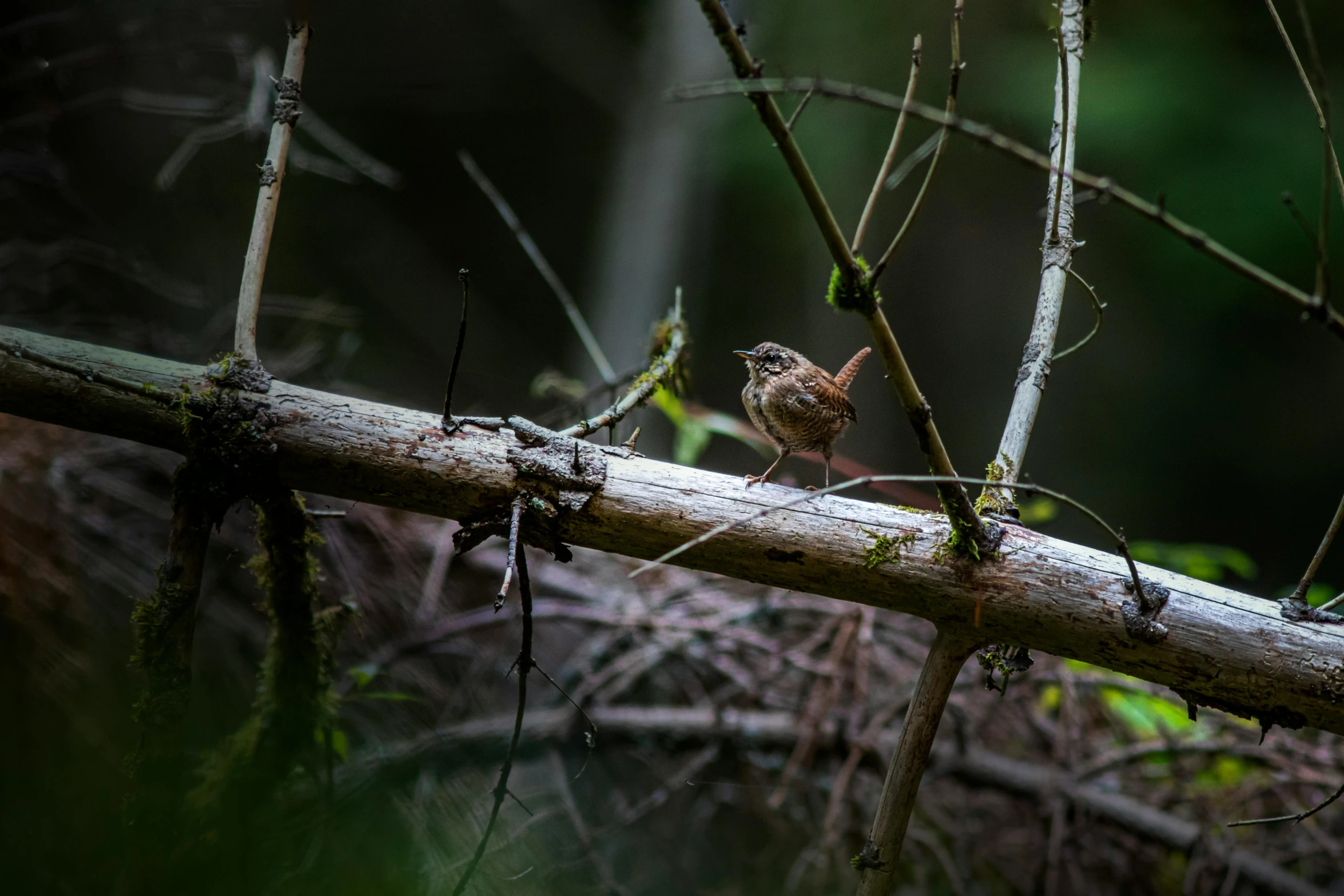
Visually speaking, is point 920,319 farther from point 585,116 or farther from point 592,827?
point 592,827

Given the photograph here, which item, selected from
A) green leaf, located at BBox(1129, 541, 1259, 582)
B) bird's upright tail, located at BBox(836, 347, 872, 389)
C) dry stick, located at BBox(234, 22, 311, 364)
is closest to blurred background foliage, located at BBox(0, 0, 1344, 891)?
green leaf, located at BBox(1129, 541, 1259, 582)

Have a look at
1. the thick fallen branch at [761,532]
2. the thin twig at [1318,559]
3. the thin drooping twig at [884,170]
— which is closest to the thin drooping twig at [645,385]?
the thick fallen branch at [761,532]

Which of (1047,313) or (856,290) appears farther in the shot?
(1047,313)

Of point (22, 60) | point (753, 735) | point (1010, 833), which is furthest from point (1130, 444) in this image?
point (22, 60)

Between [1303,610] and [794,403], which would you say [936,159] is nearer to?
[1303,610]

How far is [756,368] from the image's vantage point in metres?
2.29

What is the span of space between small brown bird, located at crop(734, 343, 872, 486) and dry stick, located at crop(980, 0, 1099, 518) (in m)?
0.49

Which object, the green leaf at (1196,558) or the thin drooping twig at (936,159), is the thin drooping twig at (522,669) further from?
the green leaf at (1196,558)

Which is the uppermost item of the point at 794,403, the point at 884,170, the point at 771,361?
the point at 884,170

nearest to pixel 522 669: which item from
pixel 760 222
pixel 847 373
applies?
pixel 847 373

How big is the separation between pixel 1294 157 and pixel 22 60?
5687 mm

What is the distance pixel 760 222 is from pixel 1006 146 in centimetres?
523

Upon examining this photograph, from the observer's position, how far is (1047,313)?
164cm

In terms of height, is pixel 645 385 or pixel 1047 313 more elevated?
pixel 1047 313
